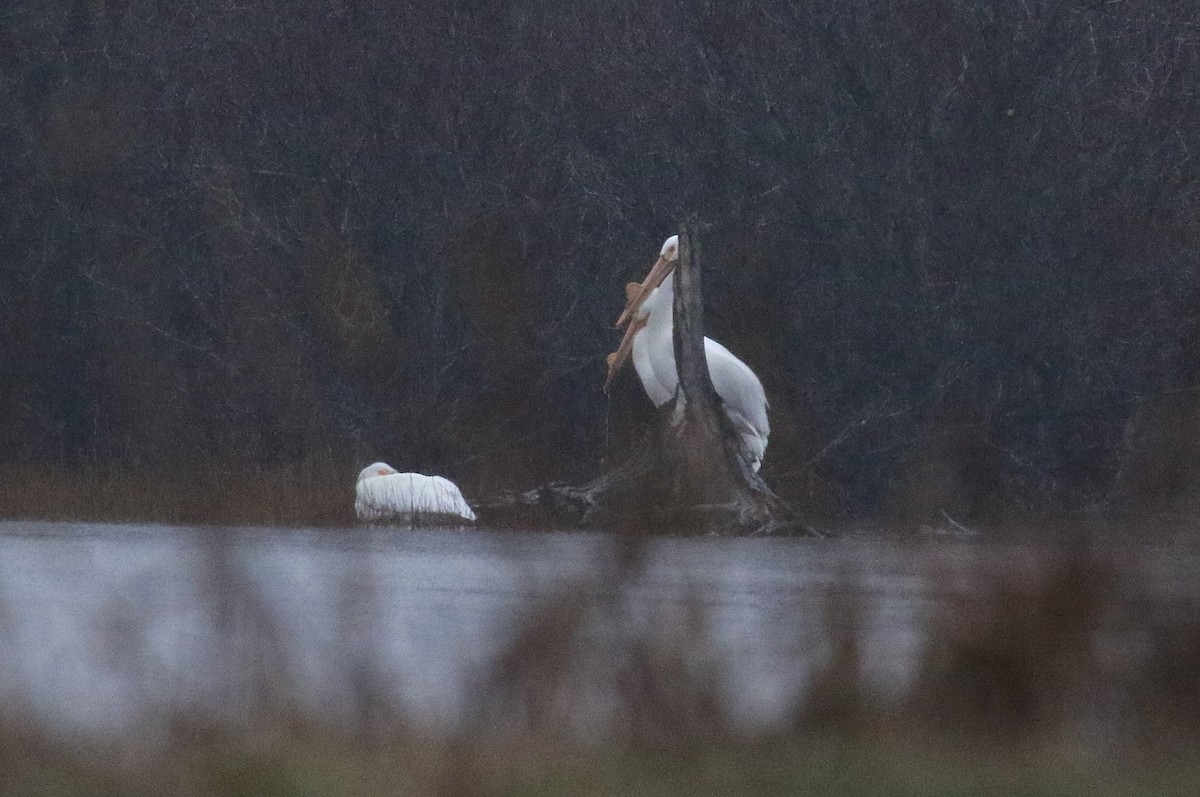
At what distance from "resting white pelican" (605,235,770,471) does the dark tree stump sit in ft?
0.65

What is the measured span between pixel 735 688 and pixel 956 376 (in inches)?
554

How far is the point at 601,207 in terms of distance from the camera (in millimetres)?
21031

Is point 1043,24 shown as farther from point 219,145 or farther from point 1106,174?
point 219,145

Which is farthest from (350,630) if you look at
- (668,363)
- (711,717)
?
(668,363)

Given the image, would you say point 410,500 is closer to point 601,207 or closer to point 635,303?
point 635,303

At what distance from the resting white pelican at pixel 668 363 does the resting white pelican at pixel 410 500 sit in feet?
6.21

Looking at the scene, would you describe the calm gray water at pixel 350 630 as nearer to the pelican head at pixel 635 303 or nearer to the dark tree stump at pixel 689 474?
the dark tree stump at pixel 689 474

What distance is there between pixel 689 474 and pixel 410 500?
1605 mm

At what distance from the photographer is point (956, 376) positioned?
19047mm

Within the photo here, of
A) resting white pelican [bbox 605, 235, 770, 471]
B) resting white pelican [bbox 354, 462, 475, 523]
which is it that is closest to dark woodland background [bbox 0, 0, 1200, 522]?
resting white pelican [bbox 605, 235, 770, 471]

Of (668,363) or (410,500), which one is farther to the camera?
(668,363)

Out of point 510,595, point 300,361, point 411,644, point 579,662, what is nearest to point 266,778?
point 579,662

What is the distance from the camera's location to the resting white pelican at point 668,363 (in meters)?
15.3

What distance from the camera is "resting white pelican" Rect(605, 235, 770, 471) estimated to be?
15.3 metres
